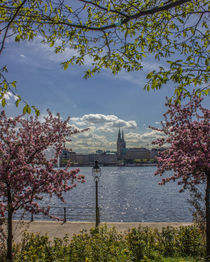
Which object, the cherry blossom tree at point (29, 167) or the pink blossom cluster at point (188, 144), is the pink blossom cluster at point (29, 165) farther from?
the pink blossom cluster at point (188, 144)

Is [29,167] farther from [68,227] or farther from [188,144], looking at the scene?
[68,227]

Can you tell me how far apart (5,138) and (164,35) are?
5790mm

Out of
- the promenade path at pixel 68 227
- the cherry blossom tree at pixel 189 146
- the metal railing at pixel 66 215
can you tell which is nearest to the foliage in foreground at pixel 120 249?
the cherry blossom tree at pixel 189 146

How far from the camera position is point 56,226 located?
1523 cm

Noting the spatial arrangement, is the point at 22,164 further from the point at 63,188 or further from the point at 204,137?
the point at 204,137

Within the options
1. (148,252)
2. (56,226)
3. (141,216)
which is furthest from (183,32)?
(141,216)

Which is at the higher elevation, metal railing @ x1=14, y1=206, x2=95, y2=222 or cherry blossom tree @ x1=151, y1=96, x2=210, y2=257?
cherry blossom tree @ x1=151, y1=96, x2=210, y2=257

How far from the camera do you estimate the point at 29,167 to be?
8.10 meters

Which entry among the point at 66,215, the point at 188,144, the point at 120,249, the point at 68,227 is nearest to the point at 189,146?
the point at 188,144

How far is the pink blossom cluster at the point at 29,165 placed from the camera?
313 inches

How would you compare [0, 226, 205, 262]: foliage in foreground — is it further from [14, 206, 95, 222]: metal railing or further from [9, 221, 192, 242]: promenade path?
[14, 206, 95, 222]: metal railing

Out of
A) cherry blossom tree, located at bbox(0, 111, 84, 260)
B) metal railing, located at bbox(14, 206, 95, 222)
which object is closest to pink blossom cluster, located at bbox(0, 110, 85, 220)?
cherry blossom tree, located at bbox(0, 111, 84, 260)

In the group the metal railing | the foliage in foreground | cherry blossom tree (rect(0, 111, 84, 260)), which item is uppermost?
cherry blossom tree (rect(0, 111, 84, 260))

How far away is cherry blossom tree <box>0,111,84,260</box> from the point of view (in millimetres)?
7953
